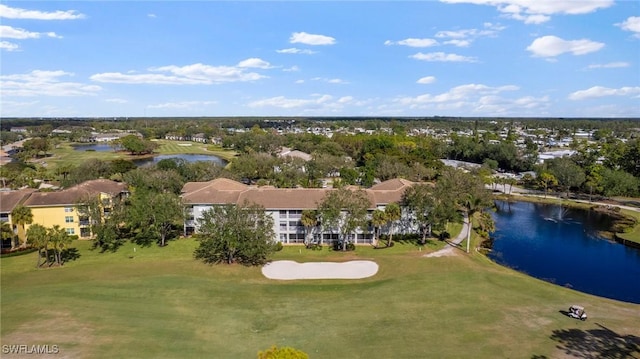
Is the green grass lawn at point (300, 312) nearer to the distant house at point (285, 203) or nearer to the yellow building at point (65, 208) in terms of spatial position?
the yellow building at point (65, 208)

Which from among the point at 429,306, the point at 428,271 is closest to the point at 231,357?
the point at 429,306

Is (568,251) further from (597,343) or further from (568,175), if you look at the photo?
(568,175)

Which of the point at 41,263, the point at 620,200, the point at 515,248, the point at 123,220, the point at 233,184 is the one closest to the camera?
the point at 41,263

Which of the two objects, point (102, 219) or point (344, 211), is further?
point (102, 219)

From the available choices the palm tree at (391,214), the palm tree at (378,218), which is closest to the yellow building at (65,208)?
the palm tree at (378,218)

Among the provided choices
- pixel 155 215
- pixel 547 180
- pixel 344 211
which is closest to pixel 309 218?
pixel 344 211

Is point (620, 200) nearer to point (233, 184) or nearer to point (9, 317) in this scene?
point (233, 184)
